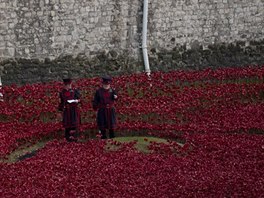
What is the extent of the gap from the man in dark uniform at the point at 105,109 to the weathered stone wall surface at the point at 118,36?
5349 mm

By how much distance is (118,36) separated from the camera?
2155 centimetres

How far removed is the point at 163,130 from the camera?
52.2ft

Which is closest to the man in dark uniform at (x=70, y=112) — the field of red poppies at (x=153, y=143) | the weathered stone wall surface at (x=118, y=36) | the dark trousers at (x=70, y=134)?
the dark trousers at (x=70, y=134)

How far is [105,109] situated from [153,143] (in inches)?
55.5

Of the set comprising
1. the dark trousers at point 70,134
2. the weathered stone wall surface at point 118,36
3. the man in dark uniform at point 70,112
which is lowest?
the dark trousers at point 70,134

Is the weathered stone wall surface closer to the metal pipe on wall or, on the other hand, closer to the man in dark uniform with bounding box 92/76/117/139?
the metal pipe on wall

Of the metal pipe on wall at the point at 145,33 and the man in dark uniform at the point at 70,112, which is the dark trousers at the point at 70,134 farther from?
the metal pipe on wall at the point at 145,33

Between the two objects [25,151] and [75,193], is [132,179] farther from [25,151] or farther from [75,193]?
[25,151]

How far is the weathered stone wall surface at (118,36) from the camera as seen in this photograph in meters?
20.7

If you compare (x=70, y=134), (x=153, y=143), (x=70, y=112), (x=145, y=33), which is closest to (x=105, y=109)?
(x=70, y=112)

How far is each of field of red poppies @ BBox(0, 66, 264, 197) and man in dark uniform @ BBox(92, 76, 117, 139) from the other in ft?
1.34

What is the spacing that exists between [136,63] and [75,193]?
32.7 feet

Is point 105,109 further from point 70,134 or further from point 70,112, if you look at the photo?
point 70,134

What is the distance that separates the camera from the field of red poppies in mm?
12188
